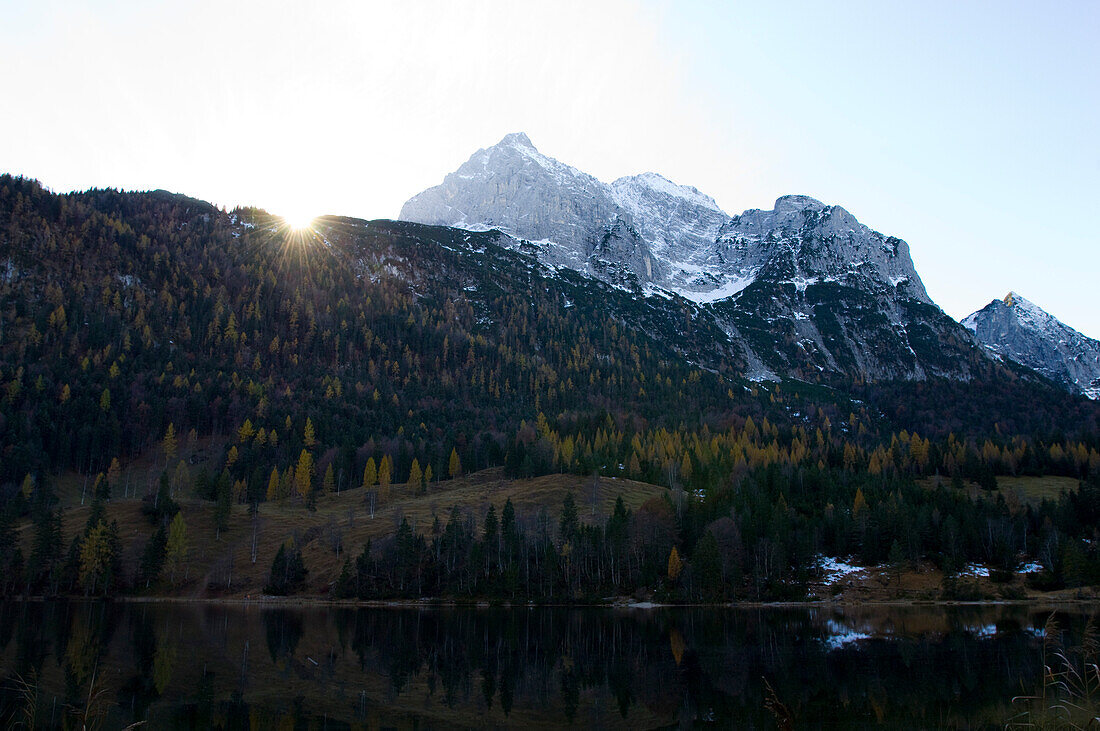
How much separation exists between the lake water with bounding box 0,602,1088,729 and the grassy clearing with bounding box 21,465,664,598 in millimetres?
34265

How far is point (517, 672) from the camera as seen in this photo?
42000mm

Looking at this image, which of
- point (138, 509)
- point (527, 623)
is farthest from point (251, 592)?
point (527, 623)

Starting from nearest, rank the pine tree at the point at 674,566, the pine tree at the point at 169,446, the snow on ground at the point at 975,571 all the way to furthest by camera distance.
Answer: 1. the pine tree at the point at 674,566
2. the snow on ground at the point at 975,571
3. the pine tree at the point at 169,446

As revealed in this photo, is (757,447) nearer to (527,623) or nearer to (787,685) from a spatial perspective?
(527,623)

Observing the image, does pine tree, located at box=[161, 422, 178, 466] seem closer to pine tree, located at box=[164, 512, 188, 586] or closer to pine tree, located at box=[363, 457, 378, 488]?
pine tree, located at box=[363, 457, 378, 488]

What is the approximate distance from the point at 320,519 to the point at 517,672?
9298 centimetres

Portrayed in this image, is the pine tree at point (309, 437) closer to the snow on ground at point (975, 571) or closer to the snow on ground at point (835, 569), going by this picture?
the snow on ground at point (835, 569)

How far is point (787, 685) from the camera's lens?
3512 centimetres

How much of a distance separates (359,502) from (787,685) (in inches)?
4602

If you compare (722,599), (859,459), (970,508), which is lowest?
(722,599)

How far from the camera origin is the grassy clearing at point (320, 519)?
105 metres

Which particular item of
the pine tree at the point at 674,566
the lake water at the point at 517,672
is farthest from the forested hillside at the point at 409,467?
the lake water at the point at 517,672

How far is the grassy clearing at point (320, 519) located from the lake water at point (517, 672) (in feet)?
112

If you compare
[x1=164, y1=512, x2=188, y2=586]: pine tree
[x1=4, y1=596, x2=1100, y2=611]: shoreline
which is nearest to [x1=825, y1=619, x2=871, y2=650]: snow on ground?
[x1=4, y1=596, x2=1100, y2=611]: shoreline
